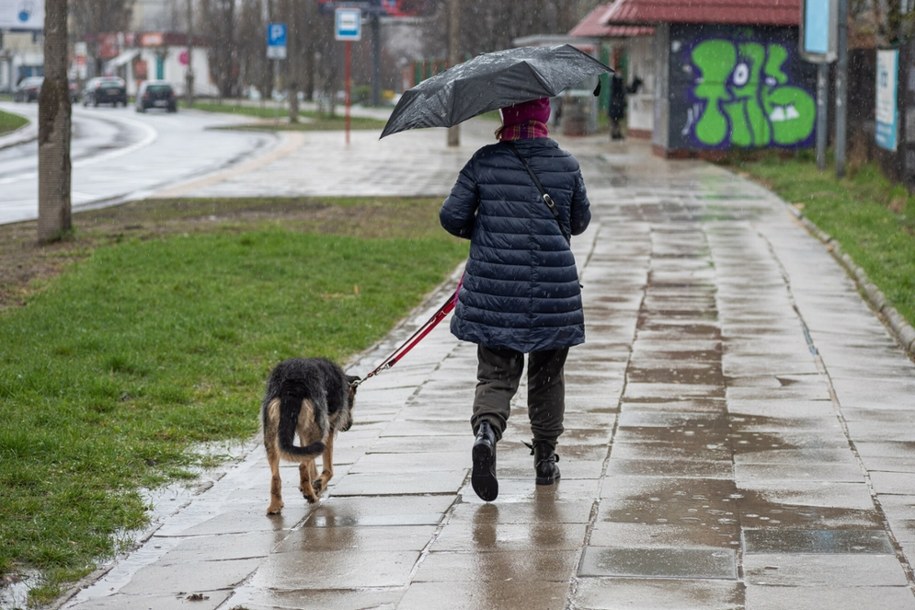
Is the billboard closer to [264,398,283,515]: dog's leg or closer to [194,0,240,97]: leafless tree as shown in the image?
[194,0,240,97]: leafless tree

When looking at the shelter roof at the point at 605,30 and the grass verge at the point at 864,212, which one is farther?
the shelter roof at the point at 605,30

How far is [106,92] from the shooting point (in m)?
73.0

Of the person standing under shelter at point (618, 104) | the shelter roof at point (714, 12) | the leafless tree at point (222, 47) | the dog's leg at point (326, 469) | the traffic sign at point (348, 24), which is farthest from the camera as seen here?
the leafless tree at point (222, 47)

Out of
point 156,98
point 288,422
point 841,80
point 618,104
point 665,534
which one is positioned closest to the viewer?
point 665,534

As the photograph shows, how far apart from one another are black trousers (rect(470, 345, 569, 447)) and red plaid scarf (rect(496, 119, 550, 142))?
92 cm

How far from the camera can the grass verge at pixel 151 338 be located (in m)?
6.38

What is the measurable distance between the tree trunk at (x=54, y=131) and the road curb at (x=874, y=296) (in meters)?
7.92

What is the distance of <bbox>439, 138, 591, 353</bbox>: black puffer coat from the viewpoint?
6184mm

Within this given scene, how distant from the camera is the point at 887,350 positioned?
9984 millimetres

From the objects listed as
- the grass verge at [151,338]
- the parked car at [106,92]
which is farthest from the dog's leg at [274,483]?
the parked car at [106,92]

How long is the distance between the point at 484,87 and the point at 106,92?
6983 centimetres

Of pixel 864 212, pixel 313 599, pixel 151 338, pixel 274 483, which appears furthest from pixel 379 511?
pixel 864 212

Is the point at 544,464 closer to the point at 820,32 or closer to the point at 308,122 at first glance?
the point at 820,32

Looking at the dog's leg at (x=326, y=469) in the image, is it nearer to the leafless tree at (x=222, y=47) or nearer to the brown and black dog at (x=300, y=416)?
the brown and black dog at (x=300, y=416)
